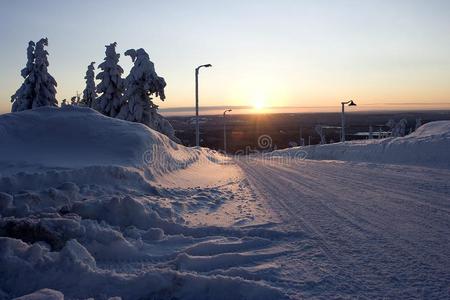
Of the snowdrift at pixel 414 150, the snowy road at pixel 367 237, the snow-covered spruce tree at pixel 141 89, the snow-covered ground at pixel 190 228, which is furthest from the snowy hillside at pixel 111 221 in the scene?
the snow-covered spruce tree at pixel 141 89

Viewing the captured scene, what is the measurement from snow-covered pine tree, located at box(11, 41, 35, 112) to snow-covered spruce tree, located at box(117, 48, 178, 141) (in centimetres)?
975

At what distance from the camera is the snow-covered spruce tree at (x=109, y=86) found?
108 feet

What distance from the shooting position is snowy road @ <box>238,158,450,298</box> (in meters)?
4.54

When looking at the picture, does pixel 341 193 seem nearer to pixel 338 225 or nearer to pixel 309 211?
pixel 309 211

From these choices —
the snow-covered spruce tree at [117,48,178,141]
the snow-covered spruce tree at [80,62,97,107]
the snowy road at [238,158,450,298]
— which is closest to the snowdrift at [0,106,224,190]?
the snowy road at [238,158,450,298]

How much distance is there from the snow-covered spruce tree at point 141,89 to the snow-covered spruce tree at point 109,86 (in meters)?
1.39

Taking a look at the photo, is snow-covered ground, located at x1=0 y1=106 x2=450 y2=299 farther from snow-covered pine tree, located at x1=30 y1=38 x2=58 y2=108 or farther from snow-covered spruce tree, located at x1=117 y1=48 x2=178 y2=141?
snow-covered pine tree, located at x1=30 y1=38 x2=58 y2=108

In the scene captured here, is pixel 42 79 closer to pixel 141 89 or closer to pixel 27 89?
pixel 27 89

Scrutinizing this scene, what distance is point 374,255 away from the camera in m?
5.49

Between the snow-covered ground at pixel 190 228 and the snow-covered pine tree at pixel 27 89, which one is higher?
the snow-covered pine tree at pixel 27 89

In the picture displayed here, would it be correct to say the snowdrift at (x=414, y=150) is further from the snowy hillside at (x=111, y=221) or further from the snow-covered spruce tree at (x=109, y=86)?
the snow-covered spruce tree at (x=109, y=86)

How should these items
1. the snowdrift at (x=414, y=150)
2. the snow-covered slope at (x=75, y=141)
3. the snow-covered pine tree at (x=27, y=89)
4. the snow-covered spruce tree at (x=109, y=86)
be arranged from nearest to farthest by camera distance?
the snow-covered slope at (x=75, y=141)
the snowdrift at (x=414, y=150)
the snow-covered spruce tree at (x=109, y=86)
the snow-covered pine tree at (x=27, y=89)

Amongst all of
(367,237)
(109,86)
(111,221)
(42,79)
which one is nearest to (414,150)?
(367,237)

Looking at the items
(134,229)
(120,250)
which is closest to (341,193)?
(134,229)
